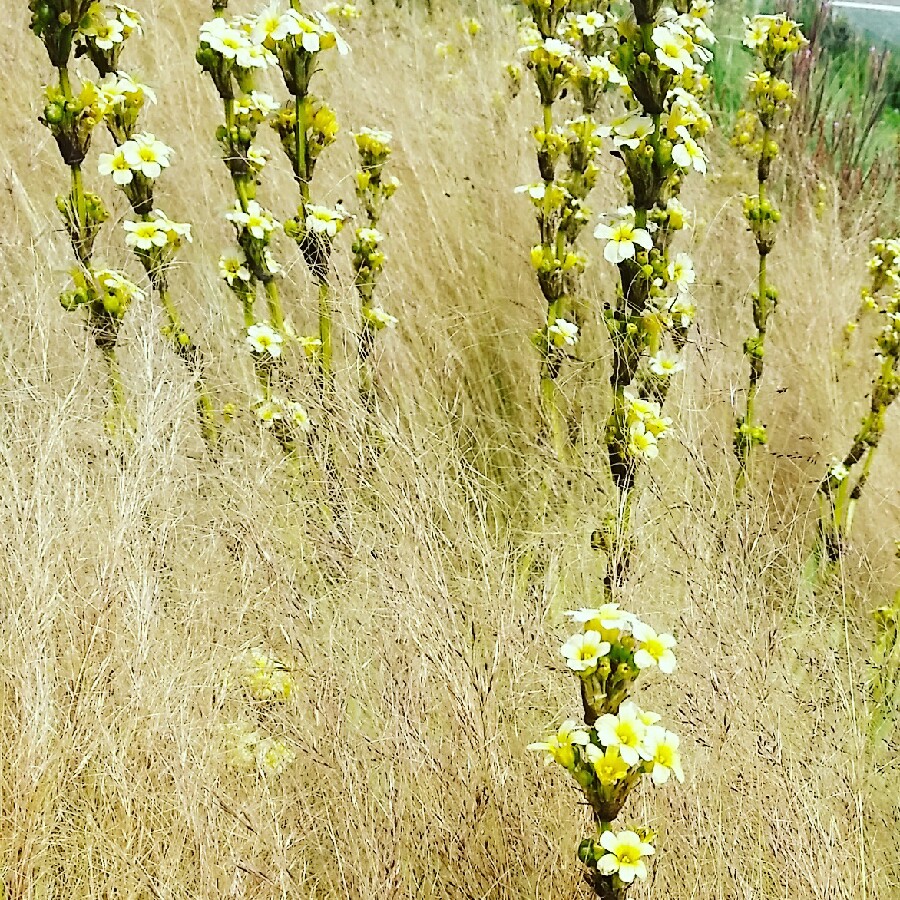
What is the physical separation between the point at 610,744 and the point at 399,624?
57 centimetres

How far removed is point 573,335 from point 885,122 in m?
3.13

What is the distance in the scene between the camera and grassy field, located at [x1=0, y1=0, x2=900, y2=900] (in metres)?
1.23

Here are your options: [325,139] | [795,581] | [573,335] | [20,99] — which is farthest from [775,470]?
[20,99]

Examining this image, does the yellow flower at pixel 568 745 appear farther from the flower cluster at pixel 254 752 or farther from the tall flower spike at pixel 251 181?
the tall flower spike at pixel 251 181

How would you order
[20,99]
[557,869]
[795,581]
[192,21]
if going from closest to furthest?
1. [557,869]
2. [795,581]
3. [20,99]
4. [192,21]

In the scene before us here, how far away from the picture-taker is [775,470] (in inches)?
85.9

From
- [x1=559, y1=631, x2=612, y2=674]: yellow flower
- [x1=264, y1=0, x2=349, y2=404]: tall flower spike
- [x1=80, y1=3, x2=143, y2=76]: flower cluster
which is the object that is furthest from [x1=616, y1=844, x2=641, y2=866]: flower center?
[x1=80, y1=3, x2=143, y2=76]: flower cluster

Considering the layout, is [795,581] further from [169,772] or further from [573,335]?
[169,772]

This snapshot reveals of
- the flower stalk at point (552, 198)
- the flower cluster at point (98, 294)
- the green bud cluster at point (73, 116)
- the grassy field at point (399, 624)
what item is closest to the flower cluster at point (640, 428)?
the grassy field at point (399, 624)

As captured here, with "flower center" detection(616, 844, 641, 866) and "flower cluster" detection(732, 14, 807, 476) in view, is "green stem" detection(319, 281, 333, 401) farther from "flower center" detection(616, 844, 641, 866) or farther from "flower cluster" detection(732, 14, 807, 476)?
"flower center" detection(616, 844, 641, 866)

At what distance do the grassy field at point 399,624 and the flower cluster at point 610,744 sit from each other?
1.11 feet

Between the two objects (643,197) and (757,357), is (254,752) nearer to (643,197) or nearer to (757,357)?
(643,197)

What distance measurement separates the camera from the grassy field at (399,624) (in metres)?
1.23

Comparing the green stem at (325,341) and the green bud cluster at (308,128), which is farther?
the green stem at (325,341)
